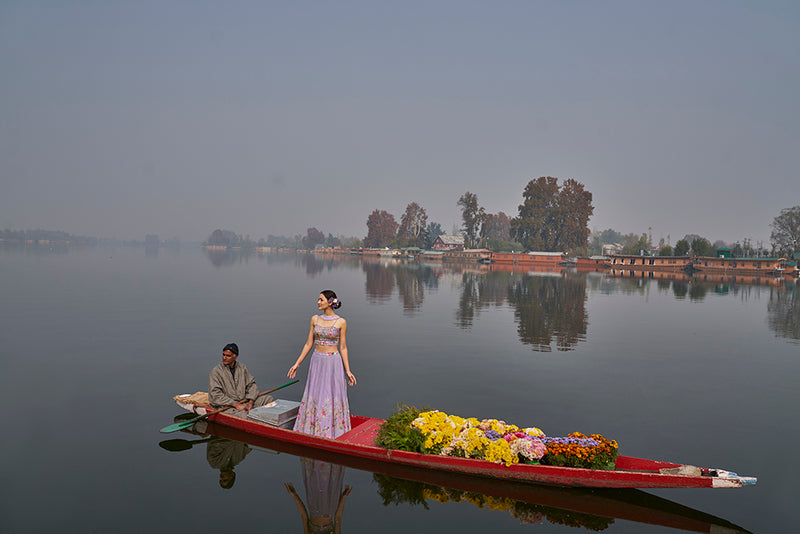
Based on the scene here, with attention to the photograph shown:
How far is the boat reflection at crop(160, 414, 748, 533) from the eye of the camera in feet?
26.6

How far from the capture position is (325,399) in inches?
382

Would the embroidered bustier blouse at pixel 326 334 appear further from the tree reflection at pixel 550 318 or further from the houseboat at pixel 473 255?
the houseboat at pixel 473 255

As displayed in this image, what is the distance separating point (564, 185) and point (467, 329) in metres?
129

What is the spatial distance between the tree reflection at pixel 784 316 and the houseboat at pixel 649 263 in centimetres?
6936

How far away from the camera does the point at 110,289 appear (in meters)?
43.3

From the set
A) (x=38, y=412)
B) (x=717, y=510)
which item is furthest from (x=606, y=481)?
(x=38, y=412)

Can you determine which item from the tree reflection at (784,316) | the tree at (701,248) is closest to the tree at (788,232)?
the tree at (701,248)

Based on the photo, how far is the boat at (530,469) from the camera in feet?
25.4

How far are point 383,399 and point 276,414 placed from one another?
4421mm

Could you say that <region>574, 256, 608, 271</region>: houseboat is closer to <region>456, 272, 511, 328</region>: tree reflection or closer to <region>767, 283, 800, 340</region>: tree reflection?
<region>767, 283, 800, 340</region>: tree reflection

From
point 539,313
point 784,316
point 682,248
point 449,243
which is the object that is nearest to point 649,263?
point 682,248

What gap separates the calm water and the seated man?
81 cm

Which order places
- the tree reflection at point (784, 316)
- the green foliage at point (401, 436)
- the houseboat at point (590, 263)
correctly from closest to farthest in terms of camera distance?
the green foliage at point (401, 436) → the tree reflection at point (784, 316) → the houseboat at point (590, 263)

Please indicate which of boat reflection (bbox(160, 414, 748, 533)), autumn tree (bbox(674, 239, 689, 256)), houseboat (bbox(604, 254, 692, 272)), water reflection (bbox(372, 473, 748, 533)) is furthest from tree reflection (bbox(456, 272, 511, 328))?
autumn tree (bbox(674, 239, 689, 256))
